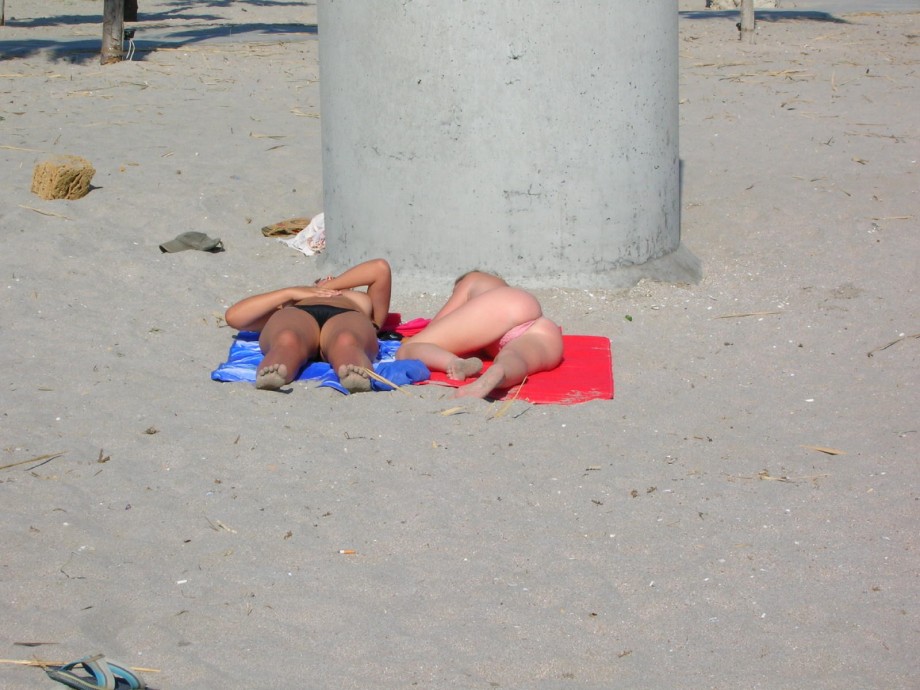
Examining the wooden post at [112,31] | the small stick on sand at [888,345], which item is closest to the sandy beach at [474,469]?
the small stick on sand at [888,345]

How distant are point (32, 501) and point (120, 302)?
260 cm

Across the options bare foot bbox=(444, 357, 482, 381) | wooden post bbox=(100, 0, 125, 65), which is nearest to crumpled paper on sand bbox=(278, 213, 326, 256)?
bare foot bbox=(444, 357, 482, 381)

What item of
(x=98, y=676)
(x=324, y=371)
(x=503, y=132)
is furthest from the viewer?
(x=503, y=132)

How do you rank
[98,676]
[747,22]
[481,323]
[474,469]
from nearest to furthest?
[98,676] < [474,469] < [481,323] < [747,22]

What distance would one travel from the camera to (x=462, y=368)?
524 cm

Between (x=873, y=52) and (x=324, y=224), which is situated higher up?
(x=873, y=52)

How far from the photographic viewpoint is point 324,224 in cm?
727

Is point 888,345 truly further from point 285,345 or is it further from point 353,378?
point 285,345

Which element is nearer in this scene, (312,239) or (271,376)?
(271,376)

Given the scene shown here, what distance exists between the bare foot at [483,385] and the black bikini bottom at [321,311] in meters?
0.95

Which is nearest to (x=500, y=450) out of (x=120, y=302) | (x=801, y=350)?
(x=801, y=350)

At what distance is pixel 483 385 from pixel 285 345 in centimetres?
101

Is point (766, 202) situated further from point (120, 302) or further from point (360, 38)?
point (120, 302)

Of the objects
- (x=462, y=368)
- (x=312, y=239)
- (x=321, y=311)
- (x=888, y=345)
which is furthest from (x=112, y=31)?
(x=888, y=345)
